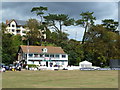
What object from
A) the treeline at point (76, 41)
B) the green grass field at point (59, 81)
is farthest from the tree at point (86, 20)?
the green grass field at point (59, 81)

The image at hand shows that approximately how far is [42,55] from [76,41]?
15637 mm

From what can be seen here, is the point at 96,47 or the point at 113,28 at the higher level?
the point at 113,28

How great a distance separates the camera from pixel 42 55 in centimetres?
7419

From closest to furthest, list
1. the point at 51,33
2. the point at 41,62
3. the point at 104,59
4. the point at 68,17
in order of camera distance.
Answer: the point at 104,59 < the point at 41,62 < the point at 68,17 < the point at 51,33

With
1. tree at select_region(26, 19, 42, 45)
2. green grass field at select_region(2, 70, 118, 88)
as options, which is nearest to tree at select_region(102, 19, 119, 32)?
tree at select_region(26, 19, 42, 45)

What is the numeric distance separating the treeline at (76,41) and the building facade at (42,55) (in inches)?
84.1

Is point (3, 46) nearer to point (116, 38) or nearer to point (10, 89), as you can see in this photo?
point (116, 38)

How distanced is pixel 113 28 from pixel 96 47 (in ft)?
50.7

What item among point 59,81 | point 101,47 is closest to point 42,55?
point 101,47

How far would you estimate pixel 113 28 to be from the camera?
82.3 m

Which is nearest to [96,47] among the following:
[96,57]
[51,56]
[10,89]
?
[96,57]

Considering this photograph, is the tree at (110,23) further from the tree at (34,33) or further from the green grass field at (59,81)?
the green grass field at (59,81)

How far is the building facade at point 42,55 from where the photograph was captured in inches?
2837

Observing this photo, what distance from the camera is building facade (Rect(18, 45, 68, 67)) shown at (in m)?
72.1
